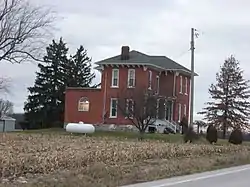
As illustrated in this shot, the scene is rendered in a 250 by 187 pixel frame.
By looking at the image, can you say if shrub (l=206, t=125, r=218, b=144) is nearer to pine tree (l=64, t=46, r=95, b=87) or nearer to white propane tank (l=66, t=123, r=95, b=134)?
white propane tank (l=66, t=123, r=95, b=134)

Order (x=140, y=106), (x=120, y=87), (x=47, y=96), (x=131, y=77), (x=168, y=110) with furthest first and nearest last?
(x=47, y=96)
(x=168, y=110)
(x=131, y=77)
(x=120, y=87)
(x=140, y=106)

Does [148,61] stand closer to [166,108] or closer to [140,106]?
[166,108]

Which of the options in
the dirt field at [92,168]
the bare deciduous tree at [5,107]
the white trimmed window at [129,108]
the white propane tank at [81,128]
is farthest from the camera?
the bare deciduous tree at [5,107]

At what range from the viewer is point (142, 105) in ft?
155

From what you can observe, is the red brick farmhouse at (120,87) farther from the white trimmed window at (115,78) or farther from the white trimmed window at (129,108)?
the white trimmed window at (129,108)

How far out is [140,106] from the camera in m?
47.1

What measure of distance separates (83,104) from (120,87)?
472 cm

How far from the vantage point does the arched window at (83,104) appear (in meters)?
61.1

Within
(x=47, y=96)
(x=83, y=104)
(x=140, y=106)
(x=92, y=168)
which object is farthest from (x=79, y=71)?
(x=92, y=168)

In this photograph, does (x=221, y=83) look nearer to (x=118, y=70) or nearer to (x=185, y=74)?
(x=185, y=74)

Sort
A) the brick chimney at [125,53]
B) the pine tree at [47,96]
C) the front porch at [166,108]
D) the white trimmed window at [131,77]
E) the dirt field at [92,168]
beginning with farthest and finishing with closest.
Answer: the pine tree at [47,96]
the brick chimney at [125,53]
the white trimmed window at [131,77]
the front porch at [166,108]
the dirt field at [92,168]

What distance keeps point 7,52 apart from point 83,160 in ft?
80.5

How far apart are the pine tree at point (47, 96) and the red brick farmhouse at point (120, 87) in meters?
12.5

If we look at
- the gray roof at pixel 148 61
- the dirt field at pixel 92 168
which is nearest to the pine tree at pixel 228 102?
the gray roof at pixel 148 61
